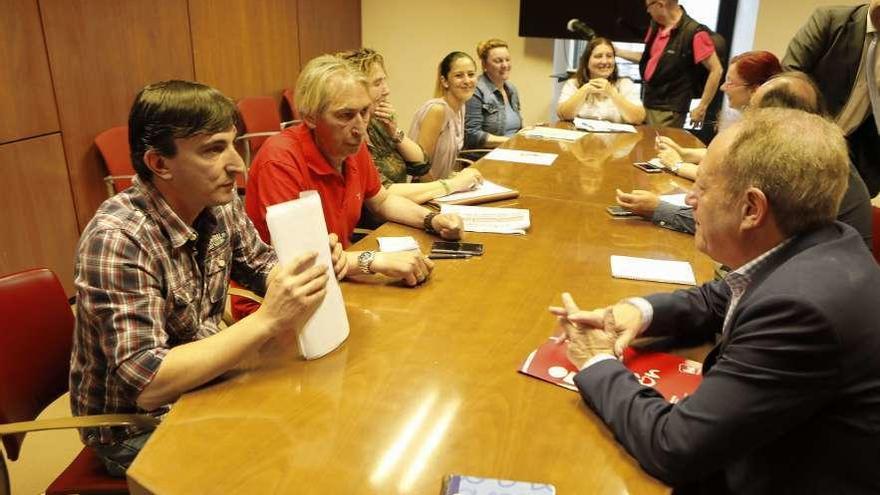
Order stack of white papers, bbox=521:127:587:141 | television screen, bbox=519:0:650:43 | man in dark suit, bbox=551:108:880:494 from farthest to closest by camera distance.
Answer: television screen, bbox=519:0:650:43, stack of white papers, bbox=521:127:587:141, man in dark suit, bbox=551:108:880:494

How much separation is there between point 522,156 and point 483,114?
120 cm

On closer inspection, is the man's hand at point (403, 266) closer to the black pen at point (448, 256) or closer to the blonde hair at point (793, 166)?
the black pen at point (448, 256)

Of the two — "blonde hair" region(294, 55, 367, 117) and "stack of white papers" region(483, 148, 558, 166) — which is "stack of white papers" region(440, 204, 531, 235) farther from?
"stack of white papers" region(483, 148, 558, 166)

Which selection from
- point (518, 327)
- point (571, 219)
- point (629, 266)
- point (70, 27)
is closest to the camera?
point (518, 327)

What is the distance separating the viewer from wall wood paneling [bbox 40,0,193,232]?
10.6 ft

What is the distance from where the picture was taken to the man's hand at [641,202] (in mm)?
2254

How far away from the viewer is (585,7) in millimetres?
5746

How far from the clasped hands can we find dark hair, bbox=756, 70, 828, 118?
1.12m

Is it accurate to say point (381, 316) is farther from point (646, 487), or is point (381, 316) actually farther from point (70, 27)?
point (70, 27)

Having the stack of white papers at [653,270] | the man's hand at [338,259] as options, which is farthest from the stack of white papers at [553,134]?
the man's hand at [338,259]

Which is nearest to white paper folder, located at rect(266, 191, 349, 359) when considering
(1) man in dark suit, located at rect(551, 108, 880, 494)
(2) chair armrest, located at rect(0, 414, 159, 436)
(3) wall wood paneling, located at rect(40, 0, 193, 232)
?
(2) chair armrest, located at rect(0, 414, 159, 436)

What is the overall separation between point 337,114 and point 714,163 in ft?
3.88

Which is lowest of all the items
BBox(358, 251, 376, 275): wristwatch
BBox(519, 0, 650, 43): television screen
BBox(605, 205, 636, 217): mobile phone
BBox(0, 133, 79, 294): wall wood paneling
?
BBox(0, 133, 79, 294): wall wood paneling

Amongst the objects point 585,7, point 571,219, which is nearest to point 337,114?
point 571,219
